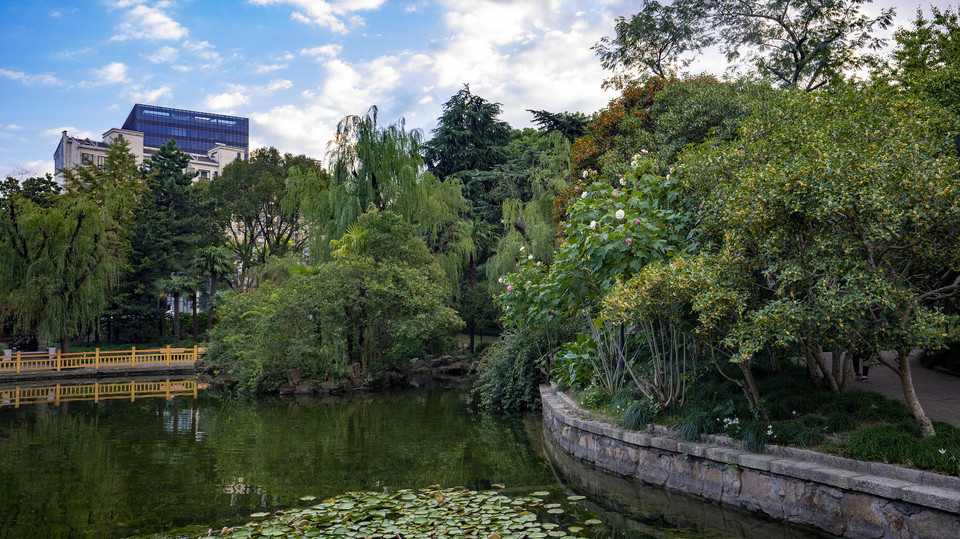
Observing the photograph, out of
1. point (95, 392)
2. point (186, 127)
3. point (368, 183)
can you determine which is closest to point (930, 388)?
point (368, 183)

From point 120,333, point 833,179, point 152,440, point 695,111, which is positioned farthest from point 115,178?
point 833,179

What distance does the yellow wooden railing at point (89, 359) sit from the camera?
2119 cm

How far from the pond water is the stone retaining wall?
207 millimetres

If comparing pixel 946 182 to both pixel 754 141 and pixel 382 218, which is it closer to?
pixel 754 141

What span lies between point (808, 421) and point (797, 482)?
848 millimetres

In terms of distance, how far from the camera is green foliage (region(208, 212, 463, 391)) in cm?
1703

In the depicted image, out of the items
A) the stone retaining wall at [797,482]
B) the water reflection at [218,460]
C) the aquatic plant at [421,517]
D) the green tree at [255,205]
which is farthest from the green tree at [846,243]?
the green tree at [255,205]

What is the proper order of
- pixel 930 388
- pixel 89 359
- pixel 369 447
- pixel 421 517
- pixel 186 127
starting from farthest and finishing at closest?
pixel 186 127 → pixel 89 359 → pixel 369 447 → pixel 930 388 → pixel 421 517

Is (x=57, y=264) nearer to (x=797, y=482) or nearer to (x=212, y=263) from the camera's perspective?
(x=212, y=263)

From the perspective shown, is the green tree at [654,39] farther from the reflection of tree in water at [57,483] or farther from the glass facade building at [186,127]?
the glass facade building at [186,127]

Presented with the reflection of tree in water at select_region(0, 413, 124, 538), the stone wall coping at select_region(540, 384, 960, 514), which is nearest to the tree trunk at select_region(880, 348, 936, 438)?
the stone wall coping at select_region(540, 384, 960, 514)

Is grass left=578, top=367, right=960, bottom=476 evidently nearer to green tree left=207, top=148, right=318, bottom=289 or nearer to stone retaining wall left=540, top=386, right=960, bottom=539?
stone retaining wall left=540, top=386, right=960, bottom=539

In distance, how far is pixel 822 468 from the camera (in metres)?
5.05

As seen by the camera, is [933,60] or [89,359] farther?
[89,359]
